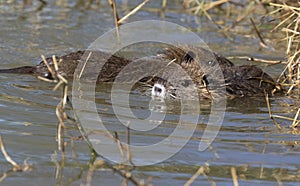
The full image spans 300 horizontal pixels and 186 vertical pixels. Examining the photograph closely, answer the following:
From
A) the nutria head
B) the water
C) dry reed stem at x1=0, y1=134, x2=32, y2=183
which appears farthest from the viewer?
the nutria head

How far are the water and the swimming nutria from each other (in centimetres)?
12

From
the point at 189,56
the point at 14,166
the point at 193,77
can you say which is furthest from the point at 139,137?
the point at 189,56

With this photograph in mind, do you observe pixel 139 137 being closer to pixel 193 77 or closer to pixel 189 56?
pixel 193 77

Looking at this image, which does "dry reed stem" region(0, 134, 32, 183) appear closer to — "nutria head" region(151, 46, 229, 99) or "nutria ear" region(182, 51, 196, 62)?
"nutria head" region(151, 46, 229, 99)

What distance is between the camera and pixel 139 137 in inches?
176

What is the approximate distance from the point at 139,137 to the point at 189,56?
162 centimetres

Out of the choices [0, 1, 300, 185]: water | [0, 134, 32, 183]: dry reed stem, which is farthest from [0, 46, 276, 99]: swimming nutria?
[0, 134, 32, 183]: dry reed stem

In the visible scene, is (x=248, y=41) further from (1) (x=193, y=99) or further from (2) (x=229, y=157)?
(2) (x=229, y=157)

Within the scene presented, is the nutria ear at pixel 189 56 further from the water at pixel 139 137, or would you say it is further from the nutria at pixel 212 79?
the water at pixel 139 137

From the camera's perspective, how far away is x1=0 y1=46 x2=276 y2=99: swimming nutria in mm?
5699

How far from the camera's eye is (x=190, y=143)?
14.4 ft

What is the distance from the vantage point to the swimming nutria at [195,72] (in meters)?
5.70

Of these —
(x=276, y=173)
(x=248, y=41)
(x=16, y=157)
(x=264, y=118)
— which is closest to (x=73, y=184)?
(x=16, y=157)

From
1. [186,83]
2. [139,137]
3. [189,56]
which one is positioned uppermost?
[189,56]
